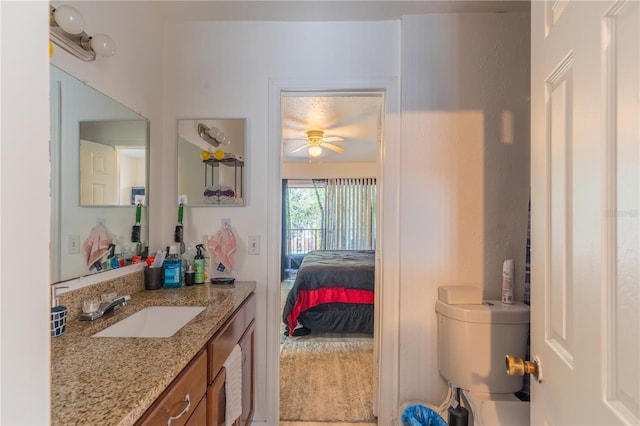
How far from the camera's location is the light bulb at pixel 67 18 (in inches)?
41.8

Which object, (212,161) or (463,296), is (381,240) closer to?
(463,296)

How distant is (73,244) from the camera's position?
3.97 feet

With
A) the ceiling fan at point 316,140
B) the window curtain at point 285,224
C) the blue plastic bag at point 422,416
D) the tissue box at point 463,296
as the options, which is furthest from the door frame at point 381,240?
the window curtain at point 285,224

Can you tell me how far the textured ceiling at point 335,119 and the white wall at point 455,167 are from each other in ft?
1.71

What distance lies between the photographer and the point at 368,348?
9.67 feet

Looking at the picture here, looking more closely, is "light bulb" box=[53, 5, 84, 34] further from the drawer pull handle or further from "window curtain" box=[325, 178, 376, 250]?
"window curtain" box=[325, 178, 376, 250]

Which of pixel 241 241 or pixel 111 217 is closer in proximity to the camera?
pixel 111 217

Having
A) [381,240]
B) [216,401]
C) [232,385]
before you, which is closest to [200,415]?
[216,401]

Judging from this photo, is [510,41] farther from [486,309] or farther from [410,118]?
[486,309]

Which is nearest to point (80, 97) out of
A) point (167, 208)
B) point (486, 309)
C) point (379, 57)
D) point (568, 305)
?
point (167, 208)

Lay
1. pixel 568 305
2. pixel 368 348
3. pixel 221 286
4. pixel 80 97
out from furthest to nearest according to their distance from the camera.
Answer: pixel 368 348 → pixel 221 286 → pixel 80 97 → pixel 568 305

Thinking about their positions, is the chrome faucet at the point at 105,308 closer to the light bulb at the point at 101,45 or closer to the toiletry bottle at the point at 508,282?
the light bulb at the point at 101,45

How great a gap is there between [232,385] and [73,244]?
862 mm

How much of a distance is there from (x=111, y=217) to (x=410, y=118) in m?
1.64
